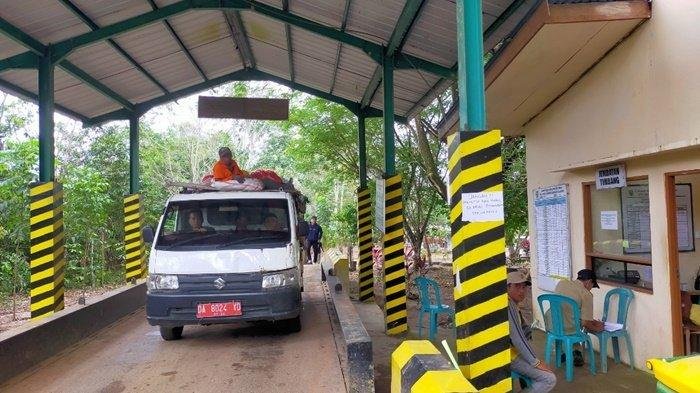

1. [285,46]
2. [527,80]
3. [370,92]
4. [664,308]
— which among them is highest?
[285,46]

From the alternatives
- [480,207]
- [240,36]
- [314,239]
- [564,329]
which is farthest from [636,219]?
[314,239]

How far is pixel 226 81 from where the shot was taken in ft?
42.5

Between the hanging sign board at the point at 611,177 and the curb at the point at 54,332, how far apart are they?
675 centimetres

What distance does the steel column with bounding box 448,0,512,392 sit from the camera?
400cm

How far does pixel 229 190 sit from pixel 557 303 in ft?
14.4

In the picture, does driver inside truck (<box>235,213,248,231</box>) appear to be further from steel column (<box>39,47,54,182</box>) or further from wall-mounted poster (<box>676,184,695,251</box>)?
wall-mounted poster (<box>676,184,695,251</box>)

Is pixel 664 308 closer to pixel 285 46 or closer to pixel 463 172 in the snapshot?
pixel 463 172

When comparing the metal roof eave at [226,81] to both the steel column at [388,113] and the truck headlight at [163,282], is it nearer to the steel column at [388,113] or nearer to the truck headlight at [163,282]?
the steel column at [388,113]

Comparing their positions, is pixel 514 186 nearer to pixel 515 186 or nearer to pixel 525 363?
pixel 515 186

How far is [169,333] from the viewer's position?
7.14 m

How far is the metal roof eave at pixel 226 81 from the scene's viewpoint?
1260 cm

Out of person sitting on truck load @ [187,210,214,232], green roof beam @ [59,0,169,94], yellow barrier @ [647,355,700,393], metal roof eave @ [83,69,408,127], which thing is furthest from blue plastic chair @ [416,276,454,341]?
green roof beam @ [59,0,169,94]

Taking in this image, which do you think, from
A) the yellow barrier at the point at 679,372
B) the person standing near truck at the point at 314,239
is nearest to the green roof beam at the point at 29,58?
the yellow barrier at the point at 679,372

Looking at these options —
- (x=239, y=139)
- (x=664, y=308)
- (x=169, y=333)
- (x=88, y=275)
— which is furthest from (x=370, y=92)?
(x=239, y=139)
